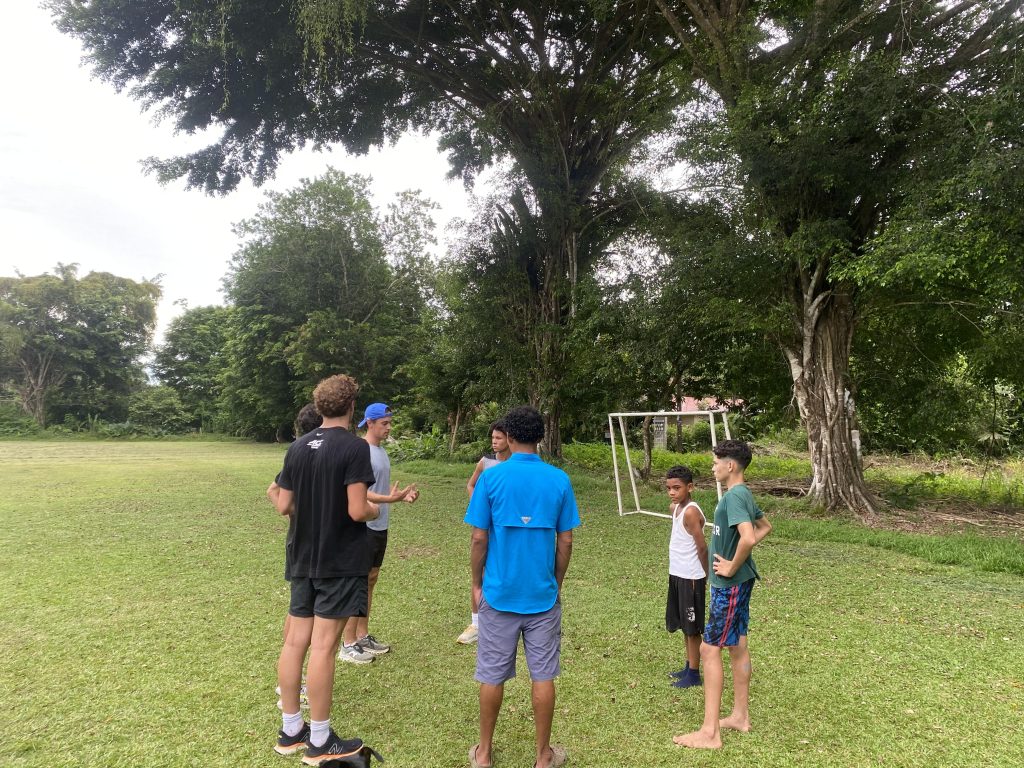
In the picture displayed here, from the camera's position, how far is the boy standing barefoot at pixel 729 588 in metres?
3.11

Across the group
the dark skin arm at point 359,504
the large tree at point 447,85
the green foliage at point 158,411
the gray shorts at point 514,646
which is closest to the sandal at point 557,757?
the gray shorts at point 514,646

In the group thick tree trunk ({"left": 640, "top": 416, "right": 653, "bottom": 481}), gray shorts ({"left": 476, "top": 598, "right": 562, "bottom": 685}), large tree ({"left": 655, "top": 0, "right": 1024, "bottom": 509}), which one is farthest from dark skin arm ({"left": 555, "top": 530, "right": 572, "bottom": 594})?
thick tree trunk ({"left": 640, "top": 416, "right": 653, "bottom": 481})

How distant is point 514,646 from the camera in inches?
112

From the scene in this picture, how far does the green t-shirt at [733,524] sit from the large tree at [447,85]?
10846 mm

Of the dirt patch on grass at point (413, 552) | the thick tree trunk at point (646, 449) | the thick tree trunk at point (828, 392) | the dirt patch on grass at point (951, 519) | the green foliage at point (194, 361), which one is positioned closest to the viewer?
the dirt patch on grass at point (413, 552)

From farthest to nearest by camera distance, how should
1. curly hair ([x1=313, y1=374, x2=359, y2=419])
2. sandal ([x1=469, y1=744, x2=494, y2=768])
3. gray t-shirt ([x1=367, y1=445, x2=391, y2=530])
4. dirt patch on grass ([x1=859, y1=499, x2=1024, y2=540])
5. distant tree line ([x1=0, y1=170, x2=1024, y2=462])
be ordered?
distant tree line ([x1=0, y1=170, x2=1024, y2=462])
dirt patch on grass ([x1=859, y1=499, x2=1024, y2=540])
gray t-shirt ([x1=367, y1=445, x2=391, y2=530])
curly hair ([x1=313, y1=374, x2=359, y2=419])
sandal ([x1=469, y1=744, x2=494, y2=768])

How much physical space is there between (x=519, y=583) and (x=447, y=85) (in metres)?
17.3

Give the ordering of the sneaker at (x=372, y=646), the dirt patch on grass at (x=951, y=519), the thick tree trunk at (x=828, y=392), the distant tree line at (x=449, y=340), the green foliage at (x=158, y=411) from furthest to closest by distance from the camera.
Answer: the green foliage at (x=158, y=411), the distant tree line at (x=449, y=340), the thick tree trunk at (x=828, y=392), the dirt patch on grass at (x=951, y=519), the sneaker at (x=372, y=646)

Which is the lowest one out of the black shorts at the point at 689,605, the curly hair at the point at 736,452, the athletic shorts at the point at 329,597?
the black shorts at the point at 689,605

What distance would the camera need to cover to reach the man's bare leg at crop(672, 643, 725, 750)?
3131 millimetres

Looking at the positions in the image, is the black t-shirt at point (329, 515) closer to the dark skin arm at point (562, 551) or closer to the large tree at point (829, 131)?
the dark skin arm at point (562, 551)

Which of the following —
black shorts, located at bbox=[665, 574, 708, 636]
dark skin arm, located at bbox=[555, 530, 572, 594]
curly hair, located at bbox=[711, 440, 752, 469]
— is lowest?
black shorts, located at bbox=[665, 574, 708, 636]

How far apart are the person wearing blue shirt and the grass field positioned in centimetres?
49

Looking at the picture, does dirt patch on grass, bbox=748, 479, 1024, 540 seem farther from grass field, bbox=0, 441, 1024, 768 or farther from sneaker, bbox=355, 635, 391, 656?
sneaker, bbox=355, 635, 391, 656
